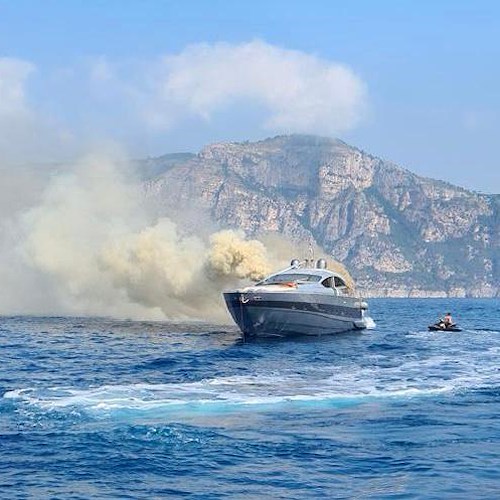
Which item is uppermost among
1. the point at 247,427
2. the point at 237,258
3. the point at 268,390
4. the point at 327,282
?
the point at 237,258

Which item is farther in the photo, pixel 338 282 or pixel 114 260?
pixel 114 260

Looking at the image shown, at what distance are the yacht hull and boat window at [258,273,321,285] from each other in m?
1.84

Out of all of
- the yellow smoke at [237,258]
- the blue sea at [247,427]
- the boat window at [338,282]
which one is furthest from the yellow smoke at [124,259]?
the blue sea at [247,427]

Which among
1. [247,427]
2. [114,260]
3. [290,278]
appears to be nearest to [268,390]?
[247,427]

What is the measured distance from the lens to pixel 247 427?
26.8m

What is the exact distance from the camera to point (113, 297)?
11556cm

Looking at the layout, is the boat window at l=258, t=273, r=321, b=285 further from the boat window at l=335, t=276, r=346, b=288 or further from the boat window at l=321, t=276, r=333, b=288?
the boat window at l=335, t=276, r=346, b=288

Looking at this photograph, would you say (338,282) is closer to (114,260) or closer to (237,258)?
(237,258)

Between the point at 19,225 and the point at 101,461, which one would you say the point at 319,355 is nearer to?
the point at 101,461

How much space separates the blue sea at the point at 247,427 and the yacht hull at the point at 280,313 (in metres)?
14.3

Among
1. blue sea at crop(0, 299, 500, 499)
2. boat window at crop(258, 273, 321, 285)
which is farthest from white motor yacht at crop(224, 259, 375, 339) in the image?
blue sea at crop(0, 299, 500, 499)

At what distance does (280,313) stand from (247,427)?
132 feet

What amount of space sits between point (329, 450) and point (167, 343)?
134 ft

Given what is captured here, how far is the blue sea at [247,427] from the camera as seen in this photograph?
66.3 ft
